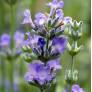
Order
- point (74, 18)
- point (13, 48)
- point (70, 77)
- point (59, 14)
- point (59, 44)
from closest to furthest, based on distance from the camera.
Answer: point (59, 44) < point (59, 14) < point (70, 77) < point (13, 48) < point (74, 18)

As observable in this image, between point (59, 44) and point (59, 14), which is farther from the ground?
point (59, 14)

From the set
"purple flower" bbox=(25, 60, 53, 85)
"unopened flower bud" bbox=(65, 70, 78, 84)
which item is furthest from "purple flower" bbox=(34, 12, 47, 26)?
"unopened flower bud" bbox=(65, 70, 78, 84)

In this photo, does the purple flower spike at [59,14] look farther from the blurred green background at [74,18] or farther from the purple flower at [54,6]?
the blurred green background at [74,18]

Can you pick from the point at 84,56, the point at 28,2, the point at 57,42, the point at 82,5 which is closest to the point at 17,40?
the point at 28,2

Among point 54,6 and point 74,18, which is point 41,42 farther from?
point 74,18

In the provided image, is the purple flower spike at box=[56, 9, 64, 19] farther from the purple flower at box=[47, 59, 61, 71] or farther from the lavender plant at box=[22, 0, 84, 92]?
the purple flower at box=[47, 59, 61, 71]

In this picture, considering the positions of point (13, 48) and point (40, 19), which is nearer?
point (40, 19)

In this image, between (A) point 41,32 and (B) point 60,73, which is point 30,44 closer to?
(A) point 41,32

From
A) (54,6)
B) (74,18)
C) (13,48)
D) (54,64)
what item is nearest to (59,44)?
(54,64)
